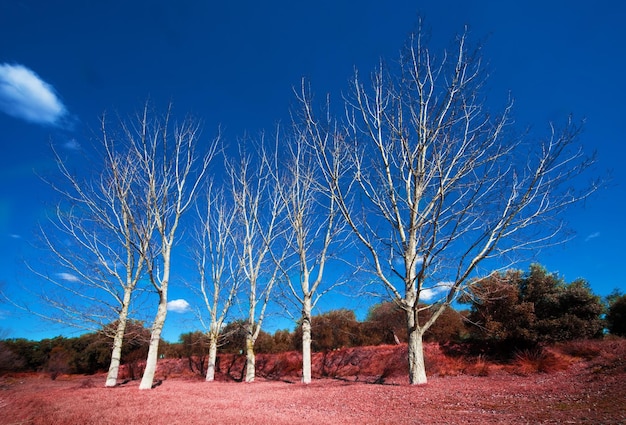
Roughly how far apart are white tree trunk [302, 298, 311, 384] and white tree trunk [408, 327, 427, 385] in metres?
6.04

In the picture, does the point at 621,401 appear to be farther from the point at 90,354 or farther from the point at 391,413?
the point at 90,354

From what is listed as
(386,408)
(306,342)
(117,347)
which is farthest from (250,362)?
(386,408)

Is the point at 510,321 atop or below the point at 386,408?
atop

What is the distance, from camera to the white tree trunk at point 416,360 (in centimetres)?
946

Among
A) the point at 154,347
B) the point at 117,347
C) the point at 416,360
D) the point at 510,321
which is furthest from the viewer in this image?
the point at 117,347

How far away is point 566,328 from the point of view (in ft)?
50.6

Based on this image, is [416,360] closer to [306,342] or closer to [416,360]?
[416,360]


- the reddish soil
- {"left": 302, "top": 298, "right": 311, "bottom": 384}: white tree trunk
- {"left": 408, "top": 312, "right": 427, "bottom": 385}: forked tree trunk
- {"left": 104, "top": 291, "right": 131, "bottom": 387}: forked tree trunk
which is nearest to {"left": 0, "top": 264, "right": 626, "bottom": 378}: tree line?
{"left": 104, "top": 291, "right": 131, "bottom": 387}: forked tree trunk

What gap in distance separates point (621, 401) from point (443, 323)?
23.1 meters

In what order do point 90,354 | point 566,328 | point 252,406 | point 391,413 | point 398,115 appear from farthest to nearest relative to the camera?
point 90,354, point 566,328, point 398,115, point 252,406, point 391,413

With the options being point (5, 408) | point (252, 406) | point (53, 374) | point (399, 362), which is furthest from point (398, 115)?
point (53, 374)

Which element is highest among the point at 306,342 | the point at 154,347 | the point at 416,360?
the point at 306,342

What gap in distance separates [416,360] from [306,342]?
21.2 ft

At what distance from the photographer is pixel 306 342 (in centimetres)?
1492
